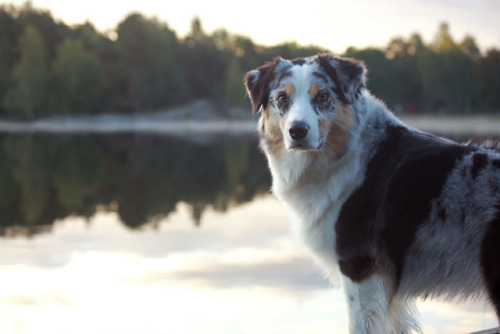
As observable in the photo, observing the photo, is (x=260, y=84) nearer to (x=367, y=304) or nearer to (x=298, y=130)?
(x=298, y=130)

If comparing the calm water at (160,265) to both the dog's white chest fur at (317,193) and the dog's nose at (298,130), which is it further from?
the dog's nose at (298,130)

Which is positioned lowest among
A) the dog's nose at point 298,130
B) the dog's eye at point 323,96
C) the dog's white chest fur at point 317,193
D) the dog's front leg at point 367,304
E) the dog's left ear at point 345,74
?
the dog's front leg at point 367,304

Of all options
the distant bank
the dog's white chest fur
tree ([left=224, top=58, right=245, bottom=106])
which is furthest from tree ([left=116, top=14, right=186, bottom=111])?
the dog's white chest fur

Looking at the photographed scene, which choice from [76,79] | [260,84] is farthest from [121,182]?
[76,79]

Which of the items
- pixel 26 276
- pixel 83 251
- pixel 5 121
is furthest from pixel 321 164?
pixel 5 121

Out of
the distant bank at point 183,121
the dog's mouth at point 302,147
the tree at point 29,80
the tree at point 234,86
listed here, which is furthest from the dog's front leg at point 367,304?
the tree at point 234,86

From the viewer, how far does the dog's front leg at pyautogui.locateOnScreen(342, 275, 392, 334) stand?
4965 millimetres

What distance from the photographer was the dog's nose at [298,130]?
5043 millimetres

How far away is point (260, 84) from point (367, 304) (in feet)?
7.67

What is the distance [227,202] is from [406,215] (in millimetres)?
14150

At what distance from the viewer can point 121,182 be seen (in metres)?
23.0

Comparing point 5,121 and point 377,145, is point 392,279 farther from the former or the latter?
point 5,121

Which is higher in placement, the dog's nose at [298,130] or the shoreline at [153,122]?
the dog's nose at [298,130]

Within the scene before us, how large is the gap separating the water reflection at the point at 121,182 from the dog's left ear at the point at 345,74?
10704 millimetres
